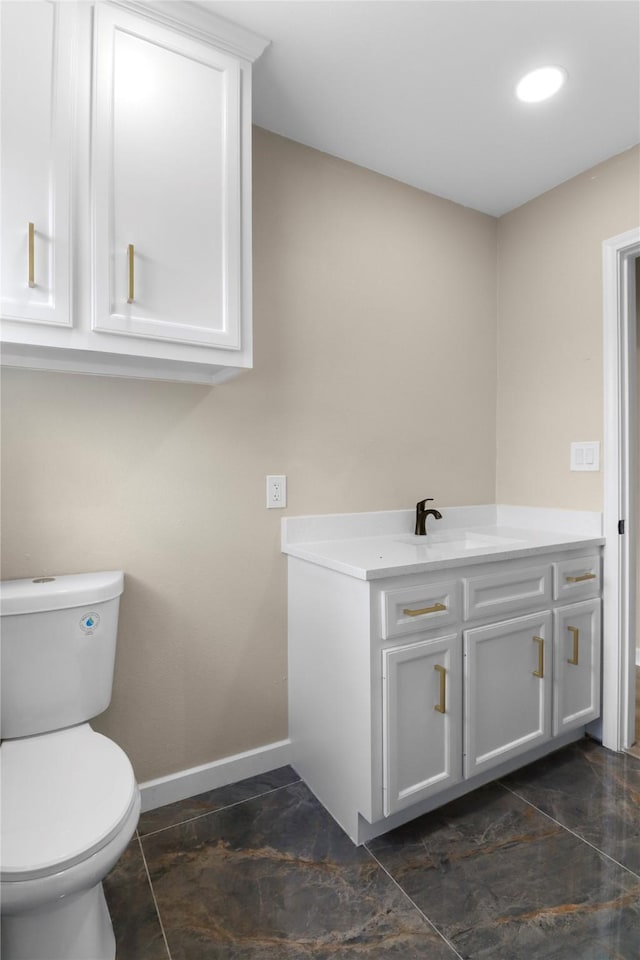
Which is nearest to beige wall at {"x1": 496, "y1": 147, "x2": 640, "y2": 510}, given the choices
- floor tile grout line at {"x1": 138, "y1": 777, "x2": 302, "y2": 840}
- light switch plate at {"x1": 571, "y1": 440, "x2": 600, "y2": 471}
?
light switch plate at {"x1": 571, "y1": 440, "x2": 600, "y2": 471}

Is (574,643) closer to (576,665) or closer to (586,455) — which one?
(576,665)

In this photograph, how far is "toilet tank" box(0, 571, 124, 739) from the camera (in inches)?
52.8

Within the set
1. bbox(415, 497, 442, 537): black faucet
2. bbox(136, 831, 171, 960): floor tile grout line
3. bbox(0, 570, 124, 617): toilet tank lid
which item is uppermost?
bbox(415, 497, 442, 537): black faucet

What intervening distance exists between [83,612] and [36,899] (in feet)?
2.09

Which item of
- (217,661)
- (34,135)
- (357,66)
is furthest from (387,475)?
(34,135)

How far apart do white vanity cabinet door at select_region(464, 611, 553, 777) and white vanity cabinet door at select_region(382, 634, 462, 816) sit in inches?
2.5

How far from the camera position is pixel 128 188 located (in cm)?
134

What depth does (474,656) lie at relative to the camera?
1.71 meters

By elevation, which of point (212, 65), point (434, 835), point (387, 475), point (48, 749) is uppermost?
point (212, 65)

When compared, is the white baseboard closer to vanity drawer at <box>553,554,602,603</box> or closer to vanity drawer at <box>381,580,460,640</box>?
vanity drawer at <box>381,580,460,640</box>

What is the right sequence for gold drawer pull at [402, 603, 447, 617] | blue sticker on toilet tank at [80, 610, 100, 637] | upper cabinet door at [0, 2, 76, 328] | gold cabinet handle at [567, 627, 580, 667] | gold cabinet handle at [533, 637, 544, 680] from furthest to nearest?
1. gold cabinet handle at [567, 627, 580, 667]
2. gold cabinet handle at [533, 637, 544, 680]
3. gold drawer pull at [402, 603, 447, 617]
4. blue sticker on toilet tank at [80, 610, 100, 637]
5. upper cabinet door at [0, 2, 76, 328]

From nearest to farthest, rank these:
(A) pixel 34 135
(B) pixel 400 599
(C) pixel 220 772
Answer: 1. (A) pixel 34 135
2. (B) pixel 400 599
3. (C) pixel 220 772

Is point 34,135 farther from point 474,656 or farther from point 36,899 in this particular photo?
point 474,656

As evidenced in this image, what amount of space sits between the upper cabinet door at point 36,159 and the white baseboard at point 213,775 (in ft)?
4.95
